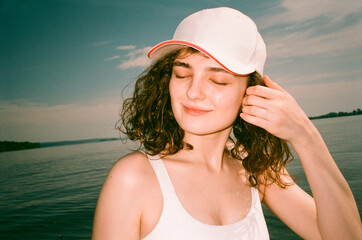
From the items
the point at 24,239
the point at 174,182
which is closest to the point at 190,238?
the point at 174,182

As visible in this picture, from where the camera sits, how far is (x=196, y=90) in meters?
1.62

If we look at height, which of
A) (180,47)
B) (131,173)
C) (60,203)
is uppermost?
(180,47)

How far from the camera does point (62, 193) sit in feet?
33.0

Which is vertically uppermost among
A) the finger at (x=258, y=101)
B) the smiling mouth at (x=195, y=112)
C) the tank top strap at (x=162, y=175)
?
the finger at (x=258, y=101)

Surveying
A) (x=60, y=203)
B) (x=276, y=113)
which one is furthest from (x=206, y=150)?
(x=60, y=203)

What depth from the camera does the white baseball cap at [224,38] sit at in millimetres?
1534

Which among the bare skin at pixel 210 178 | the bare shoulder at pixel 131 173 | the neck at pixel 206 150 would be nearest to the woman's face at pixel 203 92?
the bare skin at pixel 210 178

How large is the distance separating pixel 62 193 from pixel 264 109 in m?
10.9

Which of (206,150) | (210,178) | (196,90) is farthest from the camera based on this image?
(206,150)

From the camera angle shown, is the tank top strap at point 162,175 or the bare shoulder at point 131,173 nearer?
the bare shoulder at point 131,173

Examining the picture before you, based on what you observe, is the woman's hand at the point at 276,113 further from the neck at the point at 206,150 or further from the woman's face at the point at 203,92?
the neck at the point at 206,150

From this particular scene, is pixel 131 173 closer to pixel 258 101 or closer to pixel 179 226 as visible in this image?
pixel 179 226

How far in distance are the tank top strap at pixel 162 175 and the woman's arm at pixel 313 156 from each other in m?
0.70

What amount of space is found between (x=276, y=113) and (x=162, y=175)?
0.90m
